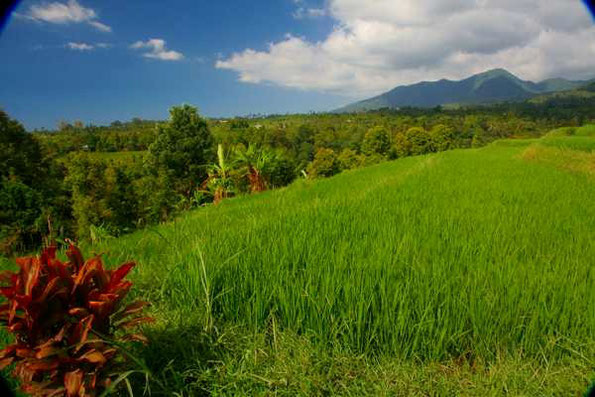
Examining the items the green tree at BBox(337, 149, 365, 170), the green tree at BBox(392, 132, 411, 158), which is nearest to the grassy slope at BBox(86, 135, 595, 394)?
the green tree at BBox(337, 149, 365, 170)

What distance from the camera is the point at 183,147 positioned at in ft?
99.5

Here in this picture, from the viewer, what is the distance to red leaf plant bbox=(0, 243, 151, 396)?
922 millimetres

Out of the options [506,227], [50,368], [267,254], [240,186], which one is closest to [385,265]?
[267,254]

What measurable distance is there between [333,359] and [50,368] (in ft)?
3.49

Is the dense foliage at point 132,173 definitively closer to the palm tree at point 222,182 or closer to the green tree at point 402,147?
the palm tree at point 222,182

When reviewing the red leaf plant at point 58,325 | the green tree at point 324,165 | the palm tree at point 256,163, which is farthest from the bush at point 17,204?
the green tree at point 324,165

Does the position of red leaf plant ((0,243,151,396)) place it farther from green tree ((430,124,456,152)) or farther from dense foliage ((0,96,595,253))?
green tree ((430,124,456,152))

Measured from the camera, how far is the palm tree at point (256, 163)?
30.8 ft

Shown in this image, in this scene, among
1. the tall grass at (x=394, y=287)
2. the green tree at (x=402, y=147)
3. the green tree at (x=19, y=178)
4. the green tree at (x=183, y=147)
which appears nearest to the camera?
the tall grass at (x=394, y=287)

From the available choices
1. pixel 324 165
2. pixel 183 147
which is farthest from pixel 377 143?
pixel 183 147

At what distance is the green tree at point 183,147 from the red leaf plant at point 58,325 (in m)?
30.0

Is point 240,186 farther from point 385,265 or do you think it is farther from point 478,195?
point 385,265

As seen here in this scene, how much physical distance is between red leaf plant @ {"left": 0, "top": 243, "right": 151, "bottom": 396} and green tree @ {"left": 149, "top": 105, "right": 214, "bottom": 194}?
98.6ft

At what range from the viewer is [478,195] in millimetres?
4898
